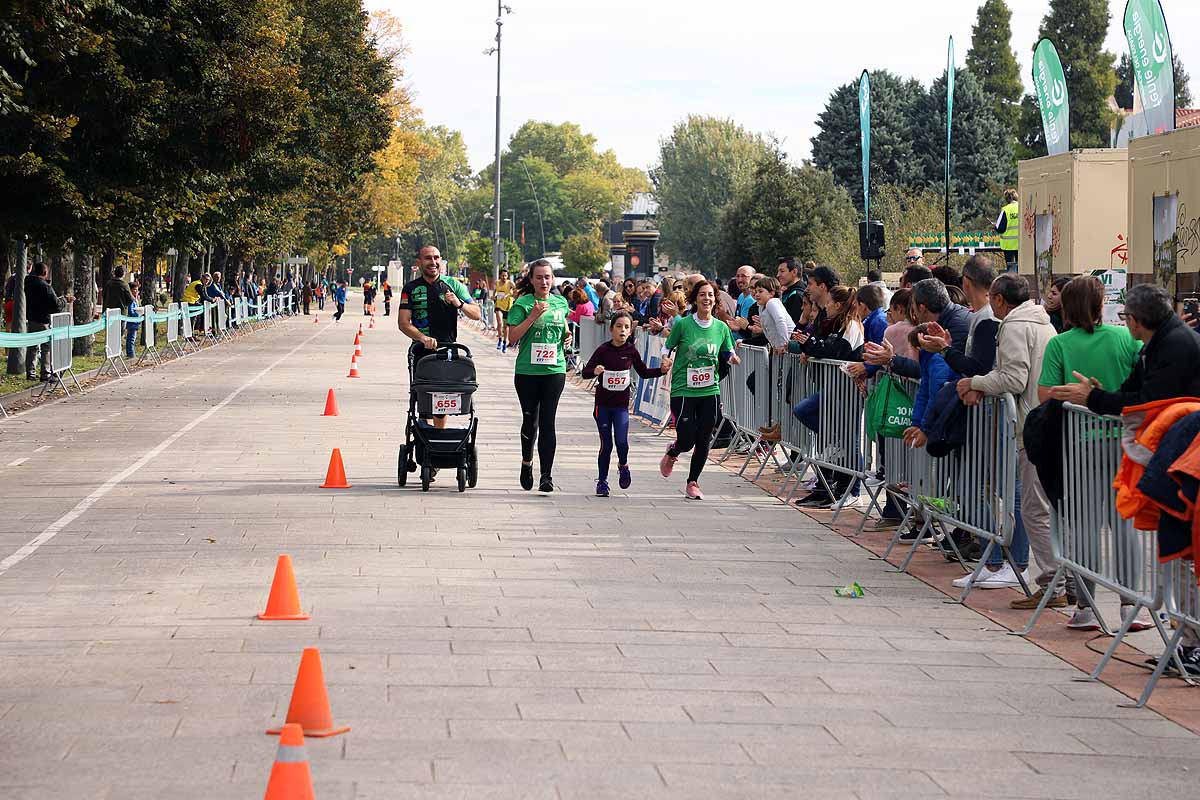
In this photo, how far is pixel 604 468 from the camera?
1435 cm

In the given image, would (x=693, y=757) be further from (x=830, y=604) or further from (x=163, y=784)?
(x=830, y=604)

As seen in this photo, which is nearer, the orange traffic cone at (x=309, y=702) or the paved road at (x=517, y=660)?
the paved road at (x=517, y=660)

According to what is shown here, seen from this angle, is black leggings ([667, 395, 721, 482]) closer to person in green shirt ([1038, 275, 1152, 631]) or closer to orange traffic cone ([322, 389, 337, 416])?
person in green shirt ([1038, 275, 1152, 631])

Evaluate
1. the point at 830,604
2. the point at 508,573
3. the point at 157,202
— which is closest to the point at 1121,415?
the point at 830,604

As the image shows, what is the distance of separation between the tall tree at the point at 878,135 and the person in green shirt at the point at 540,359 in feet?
206

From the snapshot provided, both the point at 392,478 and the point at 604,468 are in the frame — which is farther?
the point at 392,478

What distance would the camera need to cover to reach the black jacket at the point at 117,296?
119 ft

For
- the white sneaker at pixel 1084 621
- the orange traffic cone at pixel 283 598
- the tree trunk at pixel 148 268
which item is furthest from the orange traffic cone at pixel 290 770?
the tree trunk at pixel 148 268

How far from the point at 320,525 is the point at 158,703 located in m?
5.40

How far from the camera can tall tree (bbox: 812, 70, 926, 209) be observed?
75500mm

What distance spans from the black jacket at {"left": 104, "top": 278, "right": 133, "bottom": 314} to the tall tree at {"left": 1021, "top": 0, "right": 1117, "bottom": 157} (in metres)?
70.4

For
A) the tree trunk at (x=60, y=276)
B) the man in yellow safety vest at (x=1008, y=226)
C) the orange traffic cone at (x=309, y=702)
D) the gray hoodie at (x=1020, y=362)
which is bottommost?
the orange traffic cone at (x=309, y=702)

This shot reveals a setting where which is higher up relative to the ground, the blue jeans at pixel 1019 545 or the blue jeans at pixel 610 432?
the blue jeans at pixel 610 432

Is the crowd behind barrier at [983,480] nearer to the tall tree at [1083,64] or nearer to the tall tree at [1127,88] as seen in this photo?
the tall tree at [1083,64]
